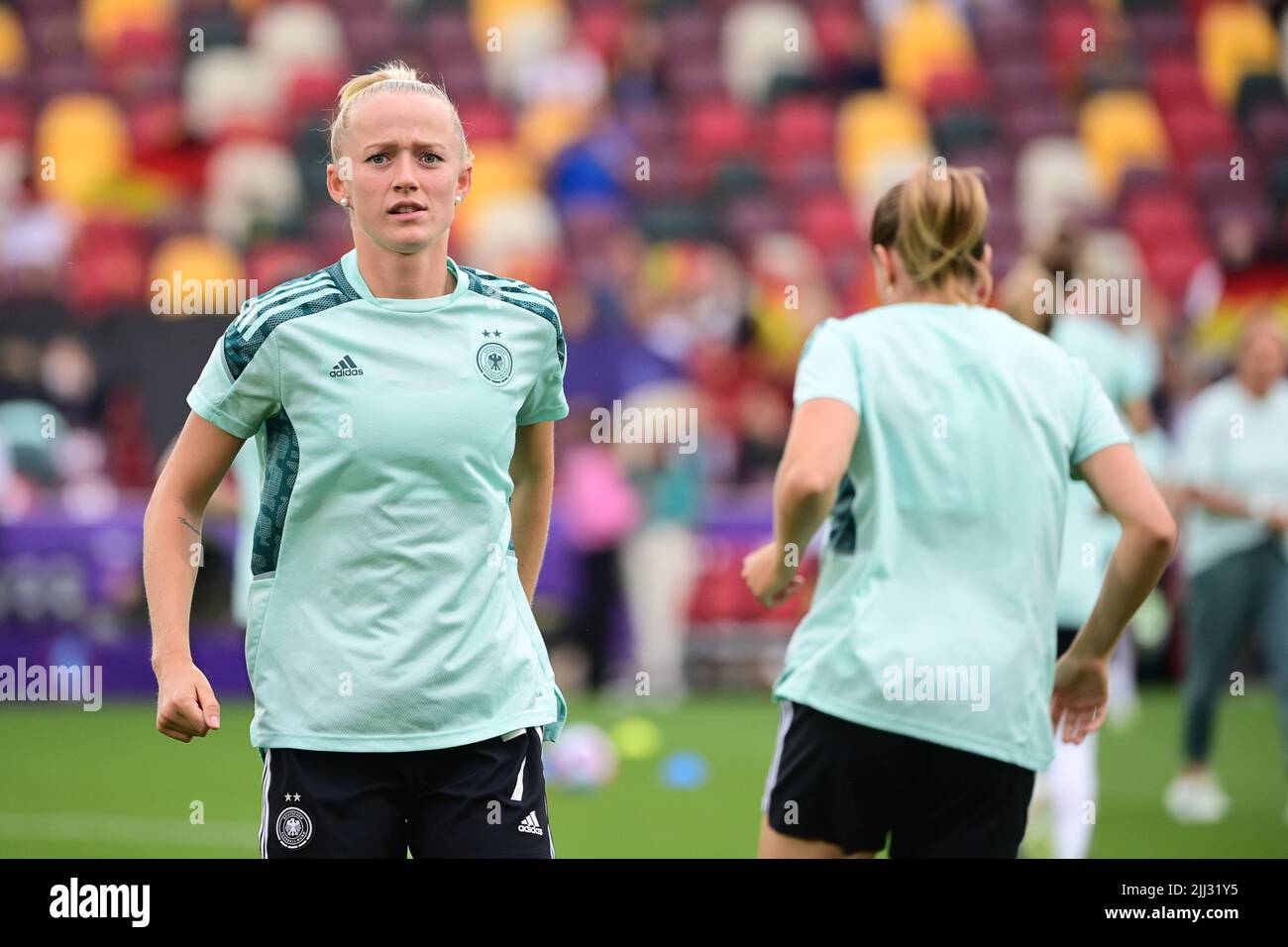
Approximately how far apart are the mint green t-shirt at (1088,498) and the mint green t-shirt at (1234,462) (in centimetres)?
201

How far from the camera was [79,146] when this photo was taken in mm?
18031

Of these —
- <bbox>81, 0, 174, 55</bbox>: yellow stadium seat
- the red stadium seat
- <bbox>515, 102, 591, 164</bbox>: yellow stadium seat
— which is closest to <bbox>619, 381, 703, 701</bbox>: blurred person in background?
the red stadium seat

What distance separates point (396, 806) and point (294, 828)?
0.65 ft

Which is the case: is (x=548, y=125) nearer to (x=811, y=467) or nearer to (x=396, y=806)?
(x=811, y=467)

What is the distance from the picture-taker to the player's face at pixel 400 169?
139 inches

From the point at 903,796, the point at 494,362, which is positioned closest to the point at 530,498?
the point at 494,362

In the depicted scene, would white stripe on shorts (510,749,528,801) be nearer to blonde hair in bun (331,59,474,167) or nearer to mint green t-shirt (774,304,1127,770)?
mint green t-shirt (774,304,1127,770)

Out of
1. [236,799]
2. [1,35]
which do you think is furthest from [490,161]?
[236,799]

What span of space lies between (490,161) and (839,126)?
386cm

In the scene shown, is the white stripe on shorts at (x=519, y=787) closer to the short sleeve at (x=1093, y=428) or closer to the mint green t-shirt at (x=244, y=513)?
the short sleeve at (x=1093, y=428)

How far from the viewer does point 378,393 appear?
3.50 metres

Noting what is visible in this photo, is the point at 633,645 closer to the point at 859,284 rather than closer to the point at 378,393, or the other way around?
the point at 859,284

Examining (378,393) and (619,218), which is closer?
(378,393)

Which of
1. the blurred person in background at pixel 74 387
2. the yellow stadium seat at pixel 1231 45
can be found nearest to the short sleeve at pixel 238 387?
the blurred person in background at pixel 74 387
